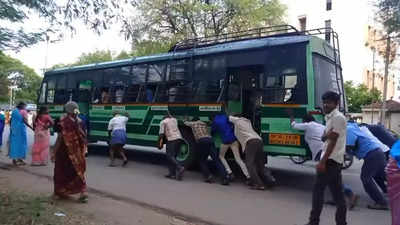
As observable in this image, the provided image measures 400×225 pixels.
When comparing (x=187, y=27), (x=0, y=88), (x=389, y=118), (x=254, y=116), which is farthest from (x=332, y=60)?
(x=389, y=118)

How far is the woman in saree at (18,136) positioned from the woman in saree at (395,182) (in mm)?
8664

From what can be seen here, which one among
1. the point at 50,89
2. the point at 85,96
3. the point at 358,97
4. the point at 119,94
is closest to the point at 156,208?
the point at 119,94

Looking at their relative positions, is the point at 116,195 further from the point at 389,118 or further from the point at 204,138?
the point at 389,118

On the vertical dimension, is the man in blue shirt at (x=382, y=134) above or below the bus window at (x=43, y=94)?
below

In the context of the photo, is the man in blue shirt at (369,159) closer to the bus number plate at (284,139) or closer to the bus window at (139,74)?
the bus number plate at (284,139)

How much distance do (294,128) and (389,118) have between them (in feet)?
78.7

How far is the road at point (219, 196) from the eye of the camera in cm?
628

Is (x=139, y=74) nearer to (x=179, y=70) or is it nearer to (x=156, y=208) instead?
(x=179, y=70)

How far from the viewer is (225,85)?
9.87m

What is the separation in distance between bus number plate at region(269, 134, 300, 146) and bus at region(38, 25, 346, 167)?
0.02m

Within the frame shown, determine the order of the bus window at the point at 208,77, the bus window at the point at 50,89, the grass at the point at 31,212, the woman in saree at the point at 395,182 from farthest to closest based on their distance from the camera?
the bus window at the point at 50,89, the bus window at the point at 208,77, the grass at the point at 31,212, the woman in saree at the point at 395,182

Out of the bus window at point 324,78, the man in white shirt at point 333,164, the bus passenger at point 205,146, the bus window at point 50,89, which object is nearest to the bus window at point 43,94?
the bus window at point 50,89

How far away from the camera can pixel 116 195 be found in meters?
7.46

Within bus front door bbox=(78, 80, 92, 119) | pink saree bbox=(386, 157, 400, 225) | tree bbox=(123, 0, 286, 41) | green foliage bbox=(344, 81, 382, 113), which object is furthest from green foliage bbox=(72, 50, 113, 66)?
pink saree bbox=(386, 157, 400, 225)
